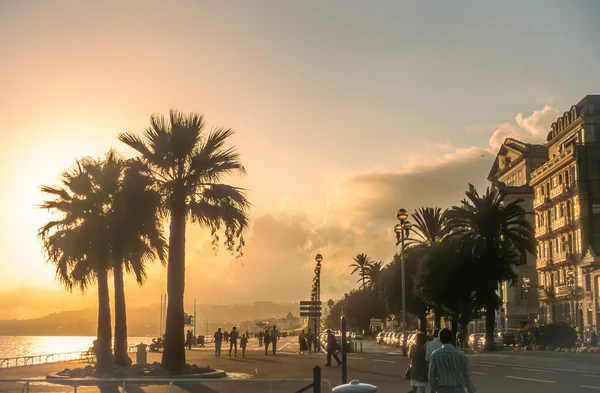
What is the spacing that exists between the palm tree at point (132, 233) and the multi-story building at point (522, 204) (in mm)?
62050

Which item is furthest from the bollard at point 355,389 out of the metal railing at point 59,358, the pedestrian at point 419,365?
the metal railing at point 59,358

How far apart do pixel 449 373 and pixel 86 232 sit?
25737 mm

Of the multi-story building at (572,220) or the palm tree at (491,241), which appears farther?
the multi-story building at (572,220)

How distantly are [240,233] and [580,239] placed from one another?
50078 millimetres

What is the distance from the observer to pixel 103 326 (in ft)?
110

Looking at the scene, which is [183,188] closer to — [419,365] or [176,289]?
[176,289]

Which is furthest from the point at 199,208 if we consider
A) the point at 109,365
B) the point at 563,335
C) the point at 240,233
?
the point at 563,335

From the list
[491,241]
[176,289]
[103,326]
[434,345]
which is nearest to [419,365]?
[434,345]

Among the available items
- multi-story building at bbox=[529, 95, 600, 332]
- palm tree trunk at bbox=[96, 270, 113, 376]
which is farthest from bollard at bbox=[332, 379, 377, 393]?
multi-story building at bbox=[529, 95, 600, 332]

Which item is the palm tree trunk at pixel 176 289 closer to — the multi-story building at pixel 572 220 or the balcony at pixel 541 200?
the multi-story building at pixel 572 220

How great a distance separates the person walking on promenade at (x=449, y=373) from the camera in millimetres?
9734

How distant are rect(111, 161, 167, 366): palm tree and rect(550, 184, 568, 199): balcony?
167 feet

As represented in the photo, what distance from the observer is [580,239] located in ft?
235

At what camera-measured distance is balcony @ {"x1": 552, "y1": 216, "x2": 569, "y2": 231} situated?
247 ft
